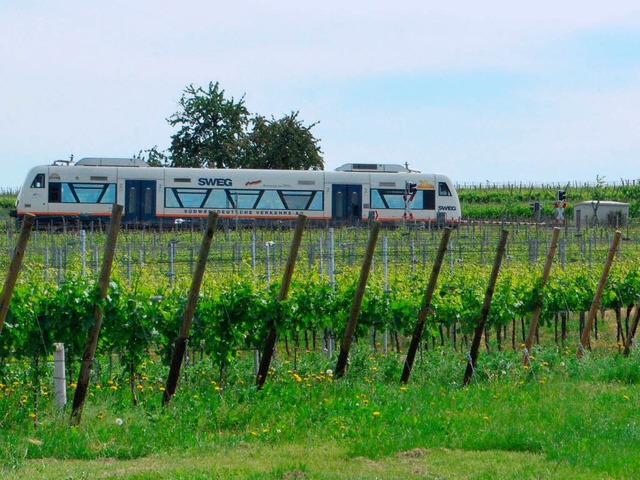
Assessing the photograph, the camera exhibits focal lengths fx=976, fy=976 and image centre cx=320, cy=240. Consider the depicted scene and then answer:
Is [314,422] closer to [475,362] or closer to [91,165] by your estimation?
[475,362]

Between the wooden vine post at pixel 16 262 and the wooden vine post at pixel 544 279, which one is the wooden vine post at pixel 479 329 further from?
the wooden vine post at pixel 16 262

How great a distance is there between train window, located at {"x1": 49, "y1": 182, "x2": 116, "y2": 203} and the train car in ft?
0.13

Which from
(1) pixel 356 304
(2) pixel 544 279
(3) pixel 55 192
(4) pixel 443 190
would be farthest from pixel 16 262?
(4) pixel 443 190

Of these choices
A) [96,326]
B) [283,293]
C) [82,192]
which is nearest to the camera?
[96,326]

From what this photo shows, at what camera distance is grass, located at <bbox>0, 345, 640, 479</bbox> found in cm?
636

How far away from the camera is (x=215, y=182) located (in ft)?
129

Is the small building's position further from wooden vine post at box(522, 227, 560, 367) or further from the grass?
the grass

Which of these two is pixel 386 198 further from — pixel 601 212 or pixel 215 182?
pixel 601 212

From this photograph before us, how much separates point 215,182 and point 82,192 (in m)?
5.23

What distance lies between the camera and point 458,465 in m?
6.50

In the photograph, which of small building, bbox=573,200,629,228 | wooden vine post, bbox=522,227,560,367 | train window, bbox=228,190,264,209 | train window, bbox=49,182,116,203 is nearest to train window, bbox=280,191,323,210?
train window, bbox=228,190,264,209

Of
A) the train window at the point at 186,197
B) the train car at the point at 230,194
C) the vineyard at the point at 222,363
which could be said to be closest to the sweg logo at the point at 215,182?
the train car at the point at 230,194

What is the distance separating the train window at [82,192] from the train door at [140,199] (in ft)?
2.05

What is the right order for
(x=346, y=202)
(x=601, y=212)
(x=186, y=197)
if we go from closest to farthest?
1. (x=186, y=197)
2. (x=346, y=202)
3. (x=601, y=212)
